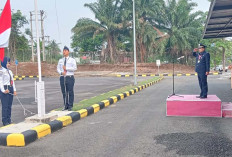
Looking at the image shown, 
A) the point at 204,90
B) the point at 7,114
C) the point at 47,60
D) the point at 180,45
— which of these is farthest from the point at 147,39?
the point at 7,114

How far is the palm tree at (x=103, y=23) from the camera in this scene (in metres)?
34.2

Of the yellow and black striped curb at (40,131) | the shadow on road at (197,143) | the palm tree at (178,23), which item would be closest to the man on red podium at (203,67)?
the shadow on road at (197,143)

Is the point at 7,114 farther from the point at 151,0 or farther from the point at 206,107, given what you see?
the point at 151,0

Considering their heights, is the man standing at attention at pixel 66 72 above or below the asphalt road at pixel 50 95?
above

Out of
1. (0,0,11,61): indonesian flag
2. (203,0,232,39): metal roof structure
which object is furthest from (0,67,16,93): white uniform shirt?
(203,0,232,39): metal roof structure

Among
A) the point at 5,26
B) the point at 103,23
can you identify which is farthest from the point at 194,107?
the point at 103,23

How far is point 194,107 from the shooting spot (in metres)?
7.37

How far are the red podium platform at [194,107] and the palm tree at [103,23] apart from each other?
2714 centimetres

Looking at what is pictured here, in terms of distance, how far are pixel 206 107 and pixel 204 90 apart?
2.43 feet

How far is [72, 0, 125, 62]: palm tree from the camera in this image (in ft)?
112

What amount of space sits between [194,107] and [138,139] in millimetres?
2801

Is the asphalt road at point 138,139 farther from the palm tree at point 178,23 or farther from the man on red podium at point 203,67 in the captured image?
the palm tree at point 178,23

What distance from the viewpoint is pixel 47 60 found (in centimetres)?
4131

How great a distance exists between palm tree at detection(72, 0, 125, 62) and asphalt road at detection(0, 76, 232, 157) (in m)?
28.0
